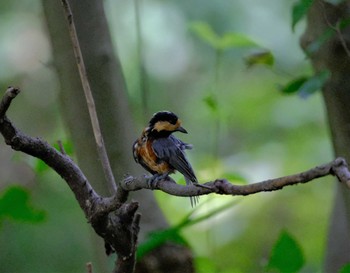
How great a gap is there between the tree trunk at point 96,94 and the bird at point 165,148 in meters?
0.53

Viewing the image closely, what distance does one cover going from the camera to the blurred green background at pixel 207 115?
3.01 metres

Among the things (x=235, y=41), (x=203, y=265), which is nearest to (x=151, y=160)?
(x=203, y=265)

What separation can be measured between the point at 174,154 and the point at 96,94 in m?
0.60

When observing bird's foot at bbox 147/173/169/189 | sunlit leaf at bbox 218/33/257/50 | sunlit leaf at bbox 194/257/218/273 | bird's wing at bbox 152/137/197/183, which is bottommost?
sunlit leaf at bbox 194/257/218/273

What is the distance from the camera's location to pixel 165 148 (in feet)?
3.61

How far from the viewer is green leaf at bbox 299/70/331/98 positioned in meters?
1.56

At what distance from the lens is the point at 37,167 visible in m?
1.60

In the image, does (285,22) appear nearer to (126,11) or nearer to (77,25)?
(126,11)

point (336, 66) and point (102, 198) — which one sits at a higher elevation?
point (336, 66)

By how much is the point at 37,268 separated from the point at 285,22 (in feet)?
4.59

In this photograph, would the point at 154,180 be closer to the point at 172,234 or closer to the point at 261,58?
the point at 172,234

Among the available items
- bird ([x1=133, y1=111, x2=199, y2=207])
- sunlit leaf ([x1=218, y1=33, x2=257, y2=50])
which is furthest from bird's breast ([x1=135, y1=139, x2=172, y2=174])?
sunlit leaf ([x1=218, y1=33, x2=257, y2=50])

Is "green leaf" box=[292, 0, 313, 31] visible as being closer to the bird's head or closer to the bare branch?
the bird's head

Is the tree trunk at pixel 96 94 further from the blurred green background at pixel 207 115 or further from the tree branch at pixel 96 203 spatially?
the blurred green background at pixel 207 115
